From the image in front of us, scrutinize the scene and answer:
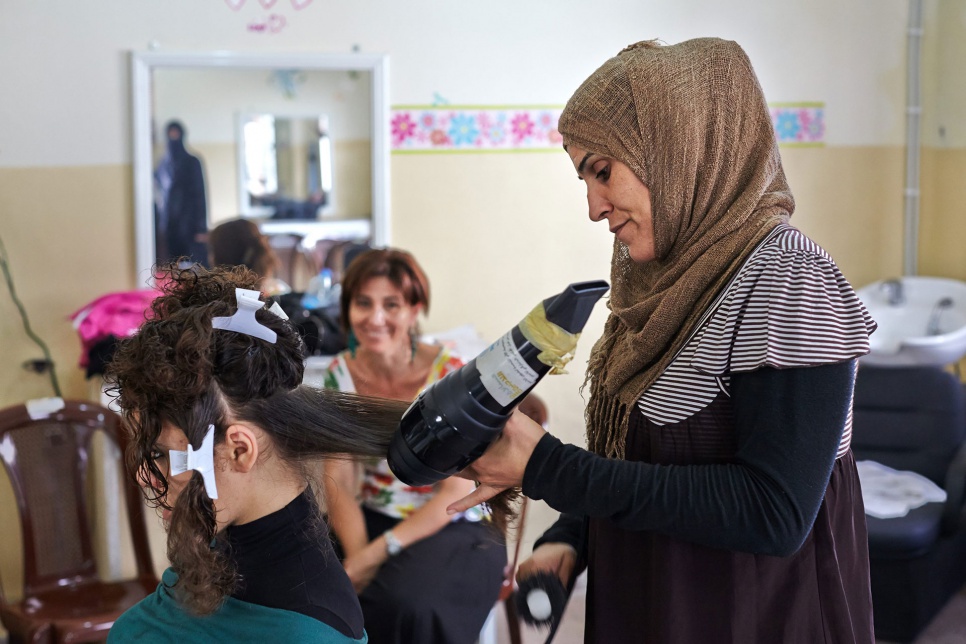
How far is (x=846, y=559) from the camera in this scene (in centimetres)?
102

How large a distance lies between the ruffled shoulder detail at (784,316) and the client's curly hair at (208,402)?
1.40 ft

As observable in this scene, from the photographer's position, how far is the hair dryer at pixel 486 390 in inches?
35.1

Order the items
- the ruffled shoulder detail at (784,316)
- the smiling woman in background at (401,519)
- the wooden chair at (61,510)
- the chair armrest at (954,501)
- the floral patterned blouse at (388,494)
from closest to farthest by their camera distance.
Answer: the ruffled shoulder detail at (784,316), the smiling woman in background at (401,519), the floral patterned blouse at (388,494), the wooden chair at (61,510), the chair armrest at (954,501)

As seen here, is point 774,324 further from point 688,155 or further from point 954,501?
point 954,501

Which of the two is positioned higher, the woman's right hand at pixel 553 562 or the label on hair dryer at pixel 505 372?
the label on hair dryer at pixel 505 372

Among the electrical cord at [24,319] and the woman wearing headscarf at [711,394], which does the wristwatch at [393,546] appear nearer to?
the woman wearing headscarf at [711,394]

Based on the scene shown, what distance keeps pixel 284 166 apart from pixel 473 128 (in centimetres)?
60

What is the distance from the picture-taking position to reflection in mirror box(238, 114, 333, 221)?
9.17ft

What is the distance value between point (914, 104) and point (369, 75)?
184 cm

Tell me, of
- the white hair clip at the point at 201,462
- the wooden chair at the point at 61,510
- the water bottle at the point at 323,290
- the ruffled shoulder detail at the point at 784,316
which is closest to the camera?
the ruffled shoulder detail at the point at 784,316

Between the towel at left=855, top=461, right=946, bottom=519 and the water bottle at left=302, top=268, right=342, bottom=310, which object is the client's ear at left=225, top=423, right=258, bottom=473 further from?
the towel at left=855, top=461, right=946, bottom=519

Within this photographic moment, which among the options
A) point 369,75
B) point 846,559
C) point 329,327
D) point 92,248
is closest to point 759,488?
point 846,559

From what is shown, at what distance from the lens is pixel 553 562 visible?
1.15m

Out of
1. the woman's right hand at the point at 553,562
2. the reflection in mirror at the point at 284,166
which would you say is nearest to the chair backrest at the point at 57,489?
the reflection in mirror at the point at 284,166
